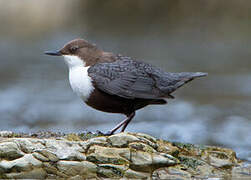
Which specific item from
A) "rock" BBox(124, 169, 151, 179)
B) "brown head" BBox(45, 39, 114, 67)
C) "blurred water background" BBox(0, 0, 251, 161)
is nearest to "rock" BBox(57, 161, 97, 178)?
"rock" BBox(124, 169, 151, 179)

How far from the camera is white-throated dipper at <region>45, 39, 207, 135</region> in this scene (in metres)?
5.04

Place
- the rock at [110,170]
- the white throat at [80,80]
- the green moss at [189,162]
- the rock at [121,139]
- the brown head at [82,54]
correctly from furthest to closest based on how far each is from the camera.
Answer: the brown head at [82,54]
the white throat at [80,80]
the green moss at [189,162]
the rock at [121,139]
the rock at [110,170]

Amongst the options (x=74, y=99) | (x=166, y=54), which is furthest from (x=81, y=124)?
(x=166, y=54)

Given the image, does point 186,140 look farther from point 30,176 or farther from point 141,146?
point 30,176

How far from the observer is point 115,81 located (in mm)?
5129

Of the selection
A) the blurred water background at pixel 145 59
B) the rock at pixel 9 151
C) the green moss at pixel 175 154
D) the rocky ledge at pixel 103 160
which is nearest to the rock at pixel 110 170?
the rocky ledge at pixel 103 160

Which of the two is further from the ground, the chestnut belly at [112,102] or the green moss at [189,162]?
the chestnut belly at [112,102]

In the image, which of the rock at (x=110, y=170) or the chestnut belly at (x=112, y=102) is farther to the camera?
the chestnut belly at (x=112, y=102)

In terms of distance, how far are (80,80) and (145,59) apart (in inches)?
265

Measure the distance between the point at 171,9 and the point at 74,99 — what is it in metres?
5.11

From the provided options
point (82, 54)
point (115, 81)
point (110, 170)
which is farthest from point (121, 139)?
point (82, 54)

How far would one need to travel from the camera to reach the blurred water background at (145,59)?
7742 millimetres

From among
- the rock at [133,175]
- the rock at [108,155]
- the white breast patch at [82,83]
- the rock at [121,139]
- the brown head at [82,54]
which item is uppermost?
the brown head at [82,54]

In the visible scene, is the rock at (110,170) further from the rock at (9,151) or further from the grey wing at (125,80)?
the grey wing at (125,80)
